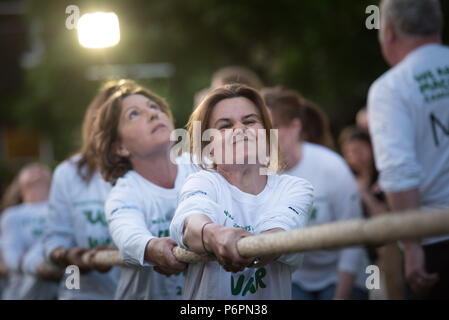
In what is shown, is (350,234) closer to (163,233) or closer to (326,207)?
(163,233)

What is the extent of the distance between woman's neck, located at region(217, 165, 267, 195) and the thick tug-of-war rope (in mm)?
347

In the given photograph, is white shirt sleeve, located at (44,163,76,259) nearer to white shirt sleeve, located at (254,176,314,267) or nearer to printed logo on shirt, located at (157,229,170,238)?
printed logo on shirt, located at (157,229,170,238)

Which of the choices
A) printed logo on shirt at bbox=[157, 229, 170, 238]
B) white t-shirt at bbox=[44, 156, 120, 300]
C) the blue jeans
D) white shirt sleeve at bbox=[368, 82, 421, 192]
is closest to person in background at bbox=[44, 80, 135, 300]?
white t-shirt at bbox=[44, 156, 120, 300]

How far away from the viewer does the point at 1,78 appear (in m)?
25.7

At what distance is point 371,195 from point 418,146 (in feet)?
8.25

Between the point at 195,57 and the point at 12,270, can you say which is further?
the point at 195,57

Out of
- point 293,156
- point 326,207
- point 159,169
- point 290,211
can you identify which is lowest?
point 290,211

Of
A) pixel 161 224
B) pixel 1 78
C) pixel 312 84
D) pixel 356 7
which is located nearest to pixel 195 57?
pixel 312 84

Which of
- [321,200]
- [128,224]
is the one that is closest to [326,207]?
[321,200]

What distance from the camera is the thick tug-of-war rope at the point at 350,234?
1757mm

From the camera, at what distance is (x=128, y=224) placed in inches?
120

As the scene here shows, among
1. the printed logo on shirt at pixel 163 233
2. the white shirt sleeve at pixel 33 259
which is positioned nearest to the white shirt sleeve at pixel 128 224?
the printed logo on shirt at pixel 163 233
